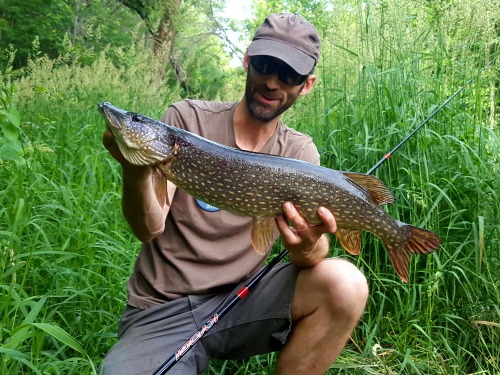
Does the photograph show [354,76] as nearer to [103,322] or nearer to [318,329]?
[318,329]

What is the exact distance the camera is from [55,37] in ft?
32.6

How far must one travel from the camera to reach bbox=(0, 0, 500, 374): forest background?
2.40 metres

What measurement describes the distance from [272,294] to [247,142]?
0.66 metres

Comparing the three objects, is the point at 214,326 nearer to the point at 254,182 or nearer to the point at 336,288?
the point at 336,288

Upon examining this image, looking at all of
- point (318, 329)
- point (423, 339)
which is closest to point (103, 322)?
point (318, 329)

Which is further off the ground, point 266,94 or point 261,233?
point 266,94

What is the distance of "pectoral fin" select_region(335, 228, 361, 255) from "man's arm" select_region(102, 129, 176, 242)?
2.24ft

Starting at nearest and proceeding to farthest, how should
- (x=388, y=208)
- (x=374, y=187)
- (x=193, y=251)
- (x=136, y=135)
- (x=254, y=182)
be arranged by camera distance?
(x=136, y=135) < (x=254, y=182) < (x=374, y=187) < (x=193, y=251) < (x=388, y=208)

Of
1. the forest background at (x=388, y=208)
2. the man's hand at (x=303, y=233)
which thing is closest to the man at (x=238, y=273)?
the man's hand at (x=303, y=233)

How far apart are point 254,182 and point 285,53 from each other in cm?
66

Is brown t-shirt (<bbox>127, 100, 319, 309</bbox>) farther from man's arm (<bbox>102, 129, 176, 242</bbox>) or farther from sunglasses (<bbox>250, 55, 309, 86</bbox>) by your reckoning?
sunglasses (<bbox>250, 55, 309, 86</bbox>)

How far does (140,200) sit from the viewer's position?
1924 millimetres

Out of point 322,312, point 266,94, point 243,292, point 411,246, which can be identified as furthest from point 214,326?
point 266,94

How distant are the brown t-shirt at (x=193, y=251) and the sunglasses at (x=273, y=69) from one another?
10.7 inches
